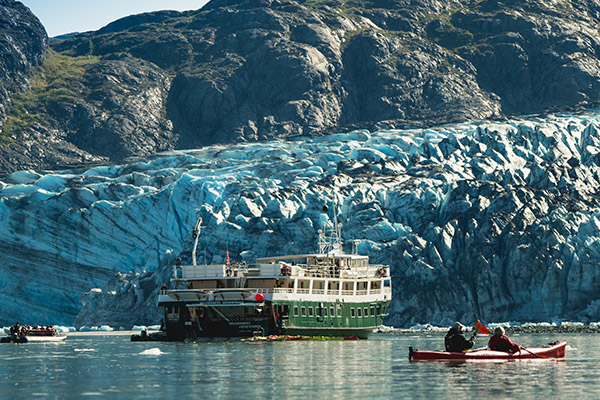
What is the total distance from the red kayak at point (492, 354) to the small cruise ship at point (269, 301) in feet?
80.9

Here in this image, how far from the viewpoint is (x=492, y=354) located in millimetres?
49344

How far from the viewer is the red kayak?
4944 cm

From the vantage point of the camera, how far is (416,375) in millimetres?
42906

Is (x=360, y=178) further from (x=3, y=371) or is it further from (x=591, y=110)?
(x=3, y=371)

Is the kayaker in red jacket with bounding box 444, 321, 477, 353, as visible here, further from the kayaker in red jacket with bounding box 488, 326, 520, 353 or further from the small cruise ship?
the small cruise ship

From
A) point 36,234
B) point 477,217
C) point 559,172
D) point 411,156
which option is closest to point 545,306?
point 477,217

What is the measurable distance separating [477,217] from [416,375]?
256ft

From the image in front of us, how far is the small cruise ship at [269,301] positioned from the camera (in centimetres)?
7494

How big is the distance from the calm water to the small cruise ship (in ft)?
35.5

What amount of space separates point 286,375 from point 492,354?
1164 centimetres

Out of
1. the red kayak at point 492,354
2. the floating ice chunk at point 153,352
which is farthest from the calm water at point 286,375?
the red kayak at point 492,354

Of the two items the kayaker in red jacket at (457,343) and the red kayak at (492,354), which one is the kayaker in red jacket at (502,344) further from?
the kayaker in red jacket at (457,343)

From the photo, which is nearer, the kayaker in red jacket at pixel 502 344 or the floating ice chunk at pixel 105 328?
the kayaker in red jacket at pixel 502 344

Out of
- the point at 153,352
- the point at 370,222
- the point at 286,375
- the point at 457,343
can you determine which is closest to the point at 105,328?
the point at 370,222
